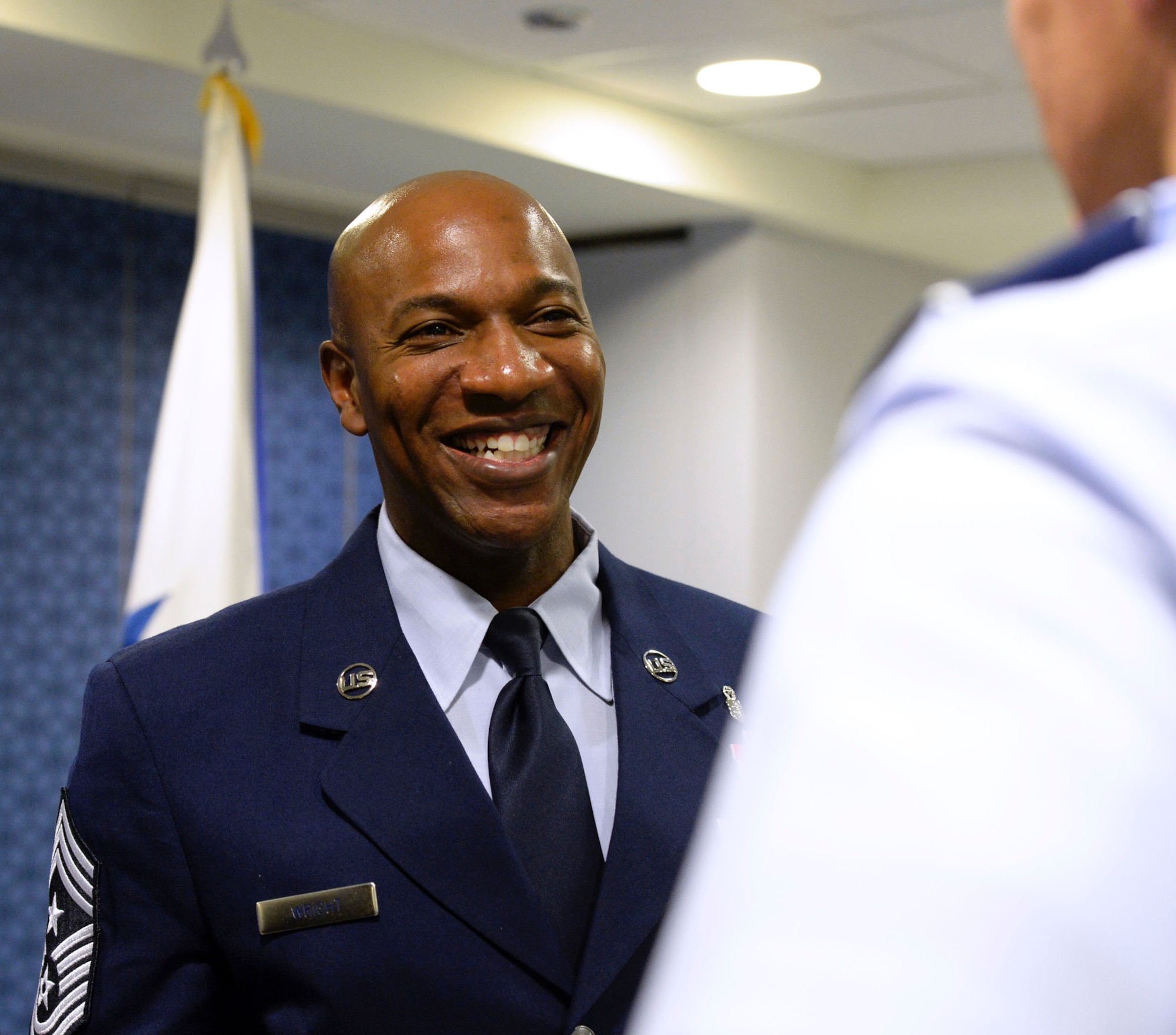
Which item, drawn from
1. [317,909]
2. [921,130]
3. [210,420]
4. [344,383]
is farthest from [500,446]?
[921,130]

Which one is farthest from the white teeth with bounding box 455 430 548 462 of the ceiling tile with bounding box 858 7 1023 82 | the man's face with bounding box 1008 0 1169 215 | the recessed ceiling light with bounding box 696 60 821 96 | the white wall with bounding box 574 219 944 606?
the white wall with bounding box 574 219 944 606

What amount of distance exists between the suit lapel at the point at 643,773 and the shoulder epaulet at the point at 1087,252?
949 mm

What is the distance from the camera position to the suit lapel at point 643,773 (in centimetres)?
124

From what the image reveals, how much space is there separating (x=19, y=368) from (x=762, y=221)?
261 cm

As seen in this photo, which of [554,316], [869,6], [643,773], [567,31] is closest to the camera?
[643,773]

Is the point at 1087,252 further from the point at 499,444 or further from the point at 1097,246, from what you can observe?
the point at 499,444

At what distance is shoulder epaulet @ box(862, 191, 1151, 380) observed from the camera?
0.34m

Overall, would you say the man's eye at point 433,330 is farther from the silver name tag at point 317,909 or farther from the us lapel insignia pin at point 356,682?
the silver name tag at point 317,909

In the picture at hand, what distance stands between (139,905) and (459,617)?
38 centimetres

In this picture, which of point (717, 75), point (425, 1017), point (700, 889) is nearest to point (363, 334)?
point (425, 1017)

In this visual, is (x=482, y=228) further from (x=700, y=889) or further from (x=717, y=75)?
(x=717, y=75)

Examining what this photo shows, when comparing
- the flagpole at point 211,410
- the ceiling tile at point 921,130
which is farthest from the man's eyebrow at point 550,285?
the ceiling tile at point 921,130

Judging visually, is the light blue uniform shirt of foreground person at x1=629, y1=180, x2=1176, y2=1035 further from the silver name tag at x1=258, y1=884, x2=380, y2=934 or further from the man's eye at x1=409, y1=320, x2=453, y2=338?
the man's eye at x1=409, y1=320, x2=453, y2=338

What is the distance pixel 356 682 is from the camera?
1.35 m
